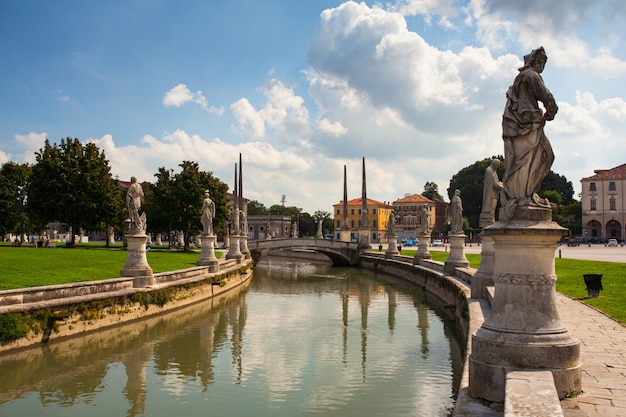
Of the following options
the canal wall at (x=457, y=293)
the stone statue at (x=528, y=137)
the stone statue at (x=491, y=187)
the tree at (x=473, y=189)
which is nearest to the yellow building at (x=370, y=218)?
the tree at (x=473, y=189)

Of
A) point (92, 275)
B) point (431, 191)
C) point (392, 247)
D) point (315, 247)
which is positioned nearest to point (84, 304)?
point (92, 275)

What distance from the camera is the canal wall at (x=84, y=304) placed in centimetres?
1291

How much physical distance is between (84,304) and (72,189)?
26.7 meters

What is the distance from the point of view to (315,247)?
5069 cm

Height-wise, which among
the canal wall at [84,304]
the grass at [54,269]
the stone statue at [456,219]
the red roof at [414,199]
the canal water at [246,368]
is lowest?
the canal water at [246,368]

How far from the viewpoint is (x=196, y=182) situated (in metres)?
46.0

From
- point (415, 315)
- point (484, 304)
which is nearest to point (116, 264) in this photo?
point (415, 315)

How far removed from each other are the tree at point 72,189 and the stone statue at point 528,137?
122 feet

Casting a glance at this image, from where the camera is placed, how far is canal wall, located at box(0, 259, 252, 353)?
42.3 feet

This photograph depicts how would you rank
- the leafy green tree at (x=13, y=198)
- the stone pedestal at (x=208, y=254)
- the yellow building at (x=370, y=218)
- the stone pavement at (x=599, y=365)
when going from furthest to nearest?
the yellow building at (x=370, y=218) → the leafy green tree at (x=13, y=198) → the stone pedestal at (x=208, y=254) → the stone pavement at (x=599, y=365)

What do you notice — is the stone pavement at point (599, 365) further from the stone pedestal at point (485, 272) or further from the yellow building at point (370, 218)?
the yellow building at point (370, 218)

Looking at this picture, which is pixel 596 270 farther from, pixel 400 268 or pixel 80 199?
pixel 80 199

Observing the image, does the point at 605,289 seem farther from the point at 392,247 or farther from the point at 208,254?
the point at 392,247

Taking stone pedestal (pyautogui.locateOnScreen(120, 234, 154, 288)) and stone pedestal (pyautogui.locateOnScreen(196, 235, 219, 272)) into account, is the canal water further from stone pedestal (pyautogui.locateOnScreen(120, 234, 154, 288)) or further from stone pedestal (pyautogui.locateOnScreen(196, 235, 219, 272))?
stone pedestal (pyautogui.locateOnScreen(196, 235, 219, 272))
